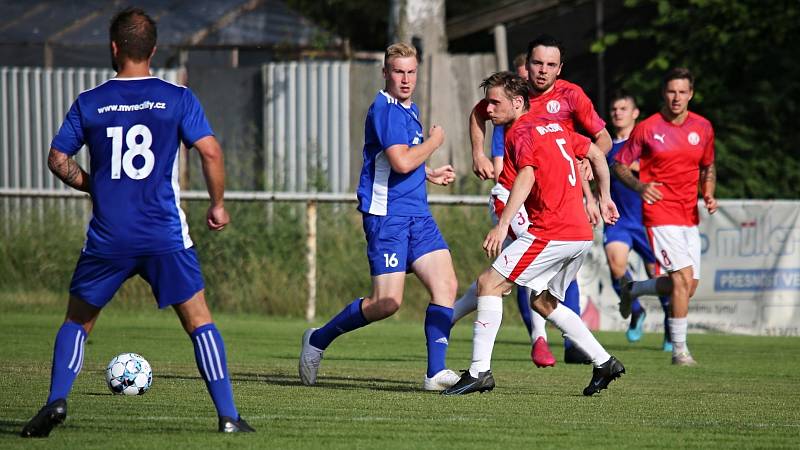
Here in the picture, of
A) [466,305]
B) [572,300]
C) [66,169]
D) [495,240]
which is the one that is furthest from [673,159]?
[66,169]

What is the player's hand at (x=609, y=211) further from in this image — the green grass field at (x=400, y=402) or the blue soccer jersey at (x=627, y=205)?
the blue soccer jersey at (x=627, y=205)

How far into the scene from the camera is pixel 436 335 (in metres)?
8.34

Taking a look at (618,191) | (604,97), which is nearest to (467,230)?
(618,191)

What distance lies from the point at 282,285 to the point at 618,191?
15.7 feet

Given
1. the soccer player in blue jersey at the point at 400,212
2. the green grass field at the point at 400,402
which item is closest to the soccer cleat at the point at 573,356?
the green grass field at the point at 400,402

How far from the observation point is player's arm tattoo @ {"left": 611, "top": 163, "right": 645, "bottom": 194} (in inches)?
422

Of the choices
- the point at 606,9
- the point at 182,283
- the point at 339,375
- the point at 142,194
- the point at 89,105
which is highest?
the point at 606,9

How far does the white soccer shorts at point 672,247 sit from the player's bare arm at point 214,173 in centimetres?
570

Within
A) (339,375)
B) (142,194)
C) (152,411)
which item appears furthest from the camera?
(339,375)

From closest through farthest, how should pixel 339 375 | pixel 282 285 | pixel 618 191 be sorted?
pixel 339 375 < pixel 618 191 < pixel 282 285

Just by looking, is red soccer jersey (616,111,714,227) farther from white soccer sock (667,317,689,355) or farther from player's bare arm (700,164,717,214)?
white soccer sock (667,317,689,355)

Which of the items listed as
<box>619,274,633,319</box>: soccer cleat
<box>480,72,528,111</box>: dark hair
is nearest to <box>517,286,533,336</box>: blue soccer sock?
<box>619,274,633,319</box>: soccer cleat

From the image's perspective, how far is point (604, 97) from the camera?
20969mm

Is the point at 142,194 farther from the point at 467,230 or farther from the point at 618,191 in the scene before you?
the point at 467,230
